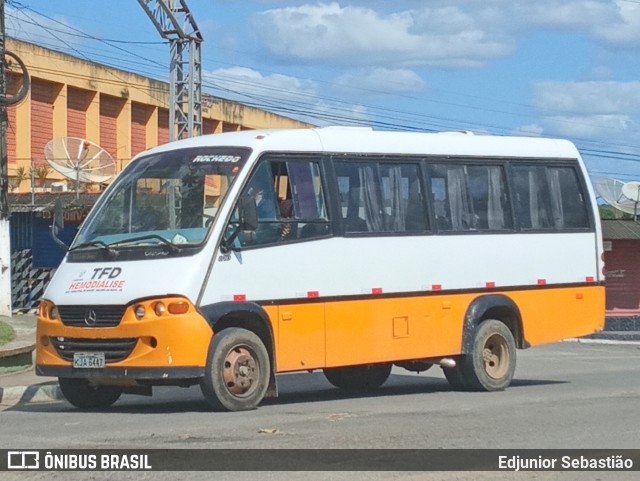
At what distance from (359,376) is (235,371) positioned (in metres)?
3.65

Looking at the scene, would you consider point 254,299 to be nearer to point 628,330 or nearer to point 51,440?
point 51,440

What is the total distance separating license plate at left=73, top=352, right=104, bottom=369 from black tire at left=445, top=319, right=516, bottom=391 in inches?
186

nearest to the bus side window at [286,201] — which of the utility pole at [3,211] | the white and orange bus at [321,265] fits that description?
the white and orange bus at [321,265]

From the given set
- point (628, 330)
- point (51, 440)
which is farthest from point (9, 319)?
point (628, 330)

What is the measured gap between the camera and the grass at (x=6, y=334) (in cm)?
1903

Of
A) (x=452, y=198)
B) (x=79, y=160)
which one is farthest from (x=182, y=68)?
(x=452, y=198)

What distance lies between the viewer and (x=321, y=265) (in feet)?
43.8

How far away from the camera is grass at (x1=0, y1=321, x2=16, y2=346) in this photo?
62.4 feet

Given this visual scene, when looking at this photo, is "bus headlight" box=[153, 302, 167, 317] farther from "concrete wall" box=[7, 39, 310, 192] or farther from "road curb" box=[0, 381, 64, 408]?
"concrete wall" box=[7, 39, 310, 192]

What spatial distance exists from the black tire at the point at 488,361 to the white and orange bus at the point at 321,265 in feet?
0.06

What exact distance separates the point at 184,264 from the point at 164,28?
21.5m

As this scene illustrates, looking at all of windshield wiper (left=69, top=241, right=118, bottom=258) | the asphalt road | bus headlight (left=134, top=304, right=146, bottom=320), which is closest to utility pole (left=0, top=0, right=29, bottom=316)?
the asphalt road

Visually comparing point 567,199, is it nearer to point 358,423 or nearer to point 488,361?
point 488,361

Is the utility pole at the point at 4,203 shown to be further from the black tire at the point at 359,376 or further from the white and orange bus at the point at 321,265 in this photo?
the white and orange bus at the point at 321,265
